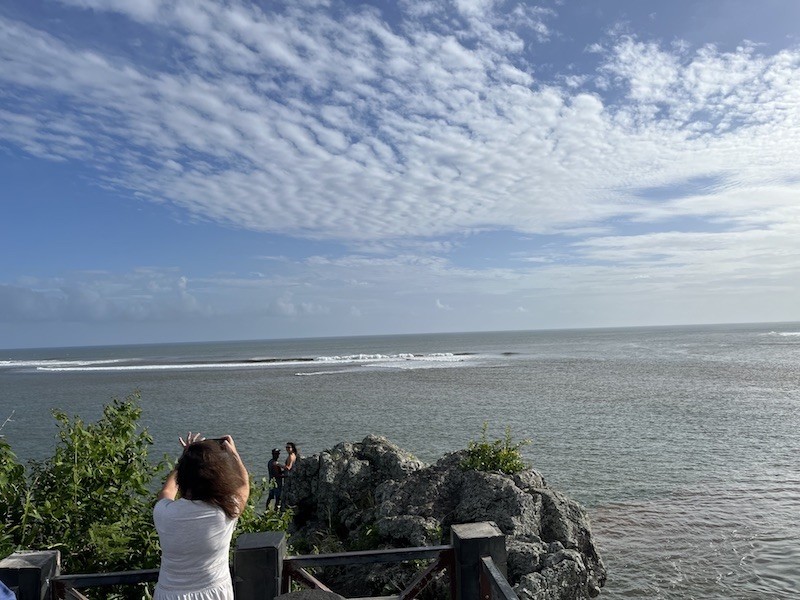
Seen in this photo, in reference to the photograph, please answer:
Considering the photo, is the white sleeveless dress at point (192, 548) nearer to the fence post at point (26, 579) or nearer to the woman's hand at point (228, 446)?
the woman's hand at point (228, 446)

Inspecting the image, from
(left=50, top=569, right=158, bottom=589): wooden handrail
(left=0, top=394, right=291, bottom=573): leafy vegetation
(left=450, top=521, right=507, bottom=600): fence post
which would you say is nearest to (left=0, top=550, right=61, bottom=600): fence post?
(left=50, top=569, right=158, bottom=589): wooden handrail

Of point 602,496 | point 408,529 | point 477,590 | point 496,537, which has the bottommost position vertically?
point 602,496

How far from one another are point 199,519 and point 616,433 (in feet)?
92.3

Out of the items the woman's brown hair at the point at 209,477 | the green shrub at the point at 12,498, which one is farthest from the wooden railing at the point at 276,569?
the woman's brown hair at the point at 209,477

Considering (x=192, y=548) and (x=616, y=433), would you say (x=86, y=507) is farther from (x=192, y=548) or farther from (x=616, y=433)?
(x=616, y=433)

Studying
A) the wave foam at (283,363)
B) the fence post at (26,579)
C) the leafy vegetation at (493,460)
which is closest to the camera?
the fence post at (26,579)

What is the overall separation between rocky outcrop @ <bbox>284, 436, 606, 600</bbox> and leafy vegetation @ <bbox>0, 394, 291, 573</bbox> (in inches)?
147

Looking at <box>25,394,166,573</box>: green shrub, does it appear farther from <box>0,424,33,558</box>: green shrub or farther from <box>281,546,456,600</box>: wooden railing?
<box>281,546,456,600</box>: wooden railing

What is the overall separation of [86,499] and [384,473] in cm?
636

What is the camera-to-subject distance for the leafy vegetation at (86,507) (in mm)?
6055

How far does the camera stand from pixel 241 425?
34.0 metres

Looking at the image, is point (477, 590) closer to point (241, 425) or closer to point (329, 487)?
point (329, 487)

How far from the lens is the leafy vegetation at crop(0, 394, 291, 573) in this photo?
6.05 meters

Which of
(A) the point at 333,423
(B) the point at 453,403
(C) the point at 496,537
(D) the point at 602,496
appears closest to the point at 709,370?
(B) the point at 453,403
